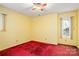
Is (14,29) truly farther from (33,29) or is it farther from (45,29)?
(45,29)

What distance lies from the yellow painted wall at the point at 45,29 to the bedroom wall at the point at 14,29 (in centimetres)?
13

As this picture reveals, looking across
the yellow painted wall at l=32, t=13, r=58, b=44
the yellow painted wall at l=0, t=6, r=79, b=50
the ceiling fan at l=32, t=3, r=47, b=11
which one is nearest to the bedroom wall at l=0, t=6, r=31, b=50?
the yellow painted wall at l=0, t=6, r=79, b=50

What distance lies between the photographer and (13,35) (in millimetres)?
1479

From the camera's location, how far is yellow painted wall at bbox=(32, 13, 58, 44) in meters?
1.51

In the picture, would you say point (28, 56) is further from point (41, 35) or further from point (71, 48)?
point (71, 48)

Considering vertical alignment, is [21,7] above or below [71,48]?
above

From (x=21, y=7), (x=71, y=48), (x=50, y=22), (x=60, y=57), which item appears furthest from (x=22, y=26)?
(x=71, y=48)

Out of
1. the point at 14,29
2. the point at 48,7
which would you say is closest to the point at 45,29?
the point at 48,7

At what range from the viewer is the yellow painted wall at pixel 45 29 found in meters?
1.51

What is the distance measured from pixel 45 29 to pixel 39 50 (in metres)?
0.41

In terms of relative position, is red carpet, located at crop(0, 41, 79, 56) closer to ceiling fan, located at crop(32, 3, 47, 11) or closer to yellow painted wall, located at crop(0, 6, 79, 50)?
yellow painted wall, located at crop(0, 6, 79, 50)

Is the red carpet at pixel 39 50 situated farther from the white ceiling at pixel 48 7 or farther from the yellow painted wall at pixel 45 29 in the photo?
the white ceiling at pixel 48 7

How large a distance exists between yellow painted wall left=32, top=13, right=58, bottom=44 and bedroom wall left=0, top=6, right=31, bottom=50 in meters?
0.13

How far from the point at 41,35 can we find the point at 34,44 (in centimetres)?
22
